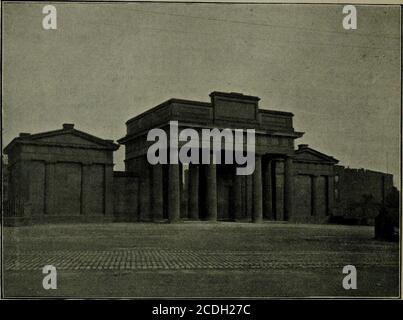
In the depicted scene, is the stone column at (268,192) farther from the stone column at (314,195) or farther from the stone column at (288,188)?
the stone column at (314,195)

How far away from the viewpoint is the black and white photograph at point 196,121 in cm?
1178

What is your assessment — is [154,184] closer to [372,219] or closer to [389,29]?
[372,219]

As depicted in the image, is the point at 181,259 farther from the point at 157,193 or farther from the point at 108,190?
the point at 108,190

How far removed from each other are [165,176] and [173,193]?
279cm

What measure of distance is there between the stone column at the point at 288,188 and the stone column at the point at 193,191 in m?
3.78

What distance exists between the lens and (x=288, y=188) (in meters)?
21.0

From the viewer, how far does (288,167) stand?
21312mm

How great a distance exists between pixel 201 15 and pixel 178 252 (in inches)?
228

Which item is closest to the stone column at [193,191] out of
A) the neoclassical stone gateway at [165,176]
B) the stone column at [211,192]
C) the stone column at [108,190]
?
the neoclassical stone gateway at [165,176]

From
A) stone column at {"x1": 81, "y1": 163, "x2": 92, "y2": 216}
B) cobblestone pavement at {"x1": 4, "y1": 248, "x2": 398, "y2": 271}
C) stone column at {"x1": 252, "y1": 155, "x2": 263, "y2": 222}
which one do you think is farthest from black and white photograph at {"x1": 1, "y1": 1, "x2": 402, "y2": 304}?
stone column at {"x1": 252, "y1": 155, "x2": 263, "y2": 222}

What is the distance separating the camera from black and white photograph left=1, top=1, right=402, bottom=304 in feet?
38.6

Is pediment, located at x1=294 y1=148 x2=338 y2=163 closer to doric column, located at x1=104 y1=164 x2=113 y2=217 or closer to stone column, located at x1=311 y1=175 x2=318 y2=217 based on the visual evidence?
stone column, located at x1=311 y1=175 x2=318 y2=217

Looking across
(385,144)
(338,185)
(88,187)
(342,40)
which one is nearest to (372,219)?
(338,185)
